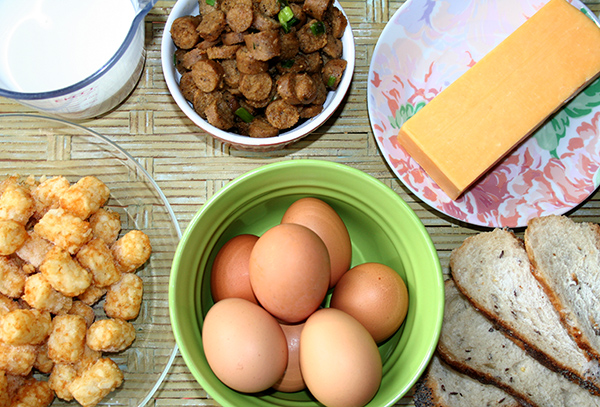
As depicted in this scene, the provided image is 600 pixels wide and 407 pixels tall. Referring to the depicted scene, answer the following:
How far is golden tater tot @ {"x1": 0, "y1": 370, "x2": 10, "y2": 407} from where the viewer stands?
3.47ft

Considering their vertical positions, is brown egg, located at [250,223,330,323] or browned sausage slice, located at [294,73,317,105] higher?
browned sausage slice, located at [294,73,317,105]

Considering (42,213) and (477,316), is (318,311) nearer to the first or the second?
(477,316)

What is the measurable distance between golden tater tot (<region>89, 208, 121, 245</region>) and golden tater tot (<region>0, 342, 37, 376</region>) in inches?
11.2

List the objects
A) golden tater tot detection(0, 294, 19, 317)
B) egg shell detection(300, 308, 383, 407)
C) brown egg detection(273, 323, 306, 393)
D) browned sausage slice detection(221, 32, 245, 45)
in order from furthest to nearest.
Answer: browned sausage slice detection(221, 32, 245, 45)
golden tater tot detection(0, 294, 19, 317)
brown egg detection(273, 323, 306, 393)
egg shell detection(300, 308, 383, 407)

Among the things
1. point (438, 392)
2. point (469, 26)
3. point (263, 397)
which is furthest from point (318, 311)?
point (469, 26)

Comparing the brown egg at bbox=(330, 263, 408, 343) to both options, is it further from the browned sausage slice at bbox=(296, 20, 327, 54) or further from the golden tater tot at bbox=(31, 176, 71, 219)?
the golden tater tot at bbox=(31, 176, 71, 219)

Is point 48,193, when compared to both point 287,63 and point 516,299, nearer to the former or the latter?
point 287,63

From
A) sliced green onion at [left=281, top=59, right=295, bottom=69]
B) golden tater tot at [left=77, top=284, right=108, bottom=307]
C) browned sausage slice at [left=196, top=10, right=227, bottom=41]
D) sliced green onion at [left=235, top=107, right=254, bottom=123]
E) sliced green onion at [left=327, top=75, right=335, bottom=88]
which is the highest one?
browned sausage slice at [left=196, top=10, right=227, bottom=41]

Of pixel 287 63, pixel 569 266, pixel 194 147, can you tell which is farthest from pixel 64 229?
pixel 569 266

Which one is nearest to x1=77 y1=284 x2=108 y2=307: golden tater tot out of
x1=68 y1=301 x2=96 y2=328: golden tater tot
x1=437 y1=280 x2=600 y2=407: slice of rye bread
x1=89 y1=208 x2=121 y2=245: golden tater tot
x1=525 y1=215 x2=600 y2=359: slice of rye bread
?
x1=68 y1=301 x2=96 y2=328: golden tater tot

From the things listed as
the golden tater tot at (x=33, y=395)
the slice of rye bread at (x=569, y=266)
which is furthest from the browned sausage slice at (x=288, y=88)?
the golden tater tot at (x=33, y=395)

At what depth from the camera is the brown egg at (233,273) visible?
1.03 m

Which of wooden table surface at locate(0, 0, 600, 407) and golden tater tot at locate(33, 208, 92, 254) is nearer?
golden tater tot at locate(33, 208, 92, 254)

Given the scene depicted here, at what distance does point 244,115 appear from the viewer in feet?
4.12
